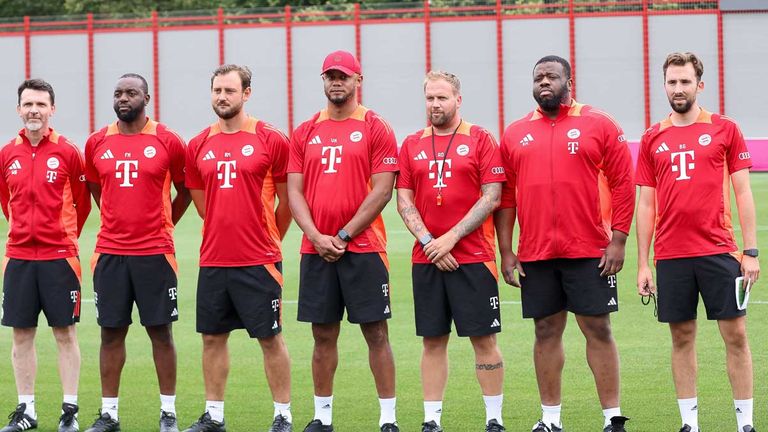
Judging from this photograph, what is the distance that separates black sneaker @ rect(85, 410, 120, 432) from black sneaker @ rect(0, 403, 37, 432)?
0.45 metres

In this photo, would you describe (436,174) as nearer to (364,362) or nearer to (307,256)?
(307,256)

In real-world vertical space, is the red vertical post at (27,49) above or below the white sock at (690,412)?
above

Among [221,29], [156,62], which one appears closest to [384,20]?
[221,29]

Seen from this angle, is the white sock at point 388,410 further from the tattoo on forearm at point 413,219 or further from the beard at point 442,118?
the beard at point 442,118

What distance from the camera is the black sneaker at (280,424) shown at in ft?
27.2

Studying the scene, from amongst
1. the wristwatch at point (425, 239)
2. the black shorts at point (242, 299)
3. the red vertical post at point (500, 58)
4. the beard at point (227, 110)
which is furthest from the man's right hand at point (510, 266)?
the red vertical post at point (500, 58)

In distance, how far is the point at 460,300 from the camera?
26.8 ft

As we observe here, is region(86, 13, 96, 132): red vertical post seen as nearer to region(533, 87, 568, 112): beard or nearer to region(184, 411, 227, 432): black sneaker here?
region(184, 411, 227, 432): black sneaker

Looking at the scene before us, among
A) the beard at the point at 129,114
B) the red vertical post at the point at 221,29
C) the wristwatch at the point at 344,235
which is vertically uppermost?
the red vertical post at the point at 221,29

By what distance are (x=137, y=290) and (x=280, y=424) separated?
4.19 feet

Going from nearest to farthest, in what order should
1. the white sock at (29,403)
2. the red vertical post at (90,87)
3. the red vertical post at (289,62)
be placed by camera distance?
the white sock at (29,403), the red vertical post at (289,62), the red vertical post at (90,87)

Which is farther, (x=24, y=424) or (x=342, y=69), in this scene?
(x=24, y=424)

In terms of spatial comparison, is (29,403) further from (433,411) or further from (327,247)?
(433,411)

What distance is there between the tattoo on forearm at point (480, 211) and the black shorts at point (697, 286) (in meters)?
1.10
